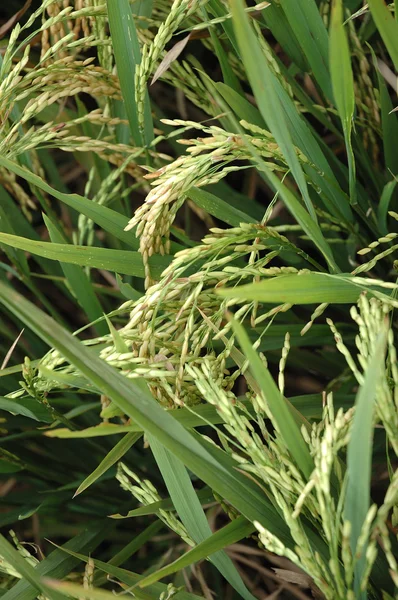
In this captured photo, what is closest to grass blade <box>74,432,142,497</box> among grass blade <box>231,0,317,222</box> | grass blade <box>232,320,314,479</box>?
grass blade <box>232,320,314,479</box>

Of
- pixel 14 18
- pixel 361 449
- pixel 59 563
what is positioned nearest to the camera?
pixel 361 449

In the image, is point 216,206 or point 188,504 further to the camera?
point 216,206

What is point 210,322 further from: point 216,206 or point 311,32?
point 311,32

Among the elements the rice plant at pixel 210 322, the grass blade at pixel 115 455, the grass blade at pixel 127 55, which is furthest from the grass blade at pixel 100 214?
the grass blade at pixel 115 455

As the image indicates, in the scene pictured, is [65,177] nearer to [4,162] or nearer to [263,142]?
[4,162]

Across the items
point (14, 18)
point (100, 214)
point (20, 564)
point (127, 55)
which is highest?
point (14, 18)

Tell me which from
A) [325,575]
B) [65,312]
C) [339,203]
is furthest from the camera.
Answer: [65,312]

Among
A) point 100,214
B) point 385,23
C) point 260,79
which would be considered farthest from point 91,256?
point 385,23

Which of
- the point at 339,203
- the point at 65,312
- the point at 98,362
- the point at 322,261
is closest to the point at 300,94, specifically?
the point at 339,203
